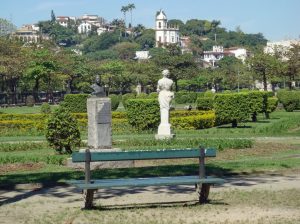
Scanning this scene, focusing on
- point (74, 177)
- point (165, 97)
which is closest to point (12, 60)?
point (165, 97)

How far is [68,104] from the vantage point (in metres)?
37.2

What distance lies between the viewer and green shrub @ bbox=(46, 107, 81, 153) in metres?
18.2

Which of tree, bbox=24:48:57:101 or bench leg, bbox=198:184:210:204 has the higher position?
tree, bbox=24:48:57:101

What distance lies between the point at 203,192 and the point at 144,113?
1812 centimetres

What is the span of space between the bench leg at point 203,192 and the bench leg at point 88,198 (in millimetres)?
1750

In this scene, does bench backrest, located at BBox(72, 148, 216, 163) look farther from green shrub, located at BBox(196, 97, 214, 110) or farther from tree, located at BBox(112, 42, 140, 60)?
tree, located at BBox(112, 42, 140, 60)

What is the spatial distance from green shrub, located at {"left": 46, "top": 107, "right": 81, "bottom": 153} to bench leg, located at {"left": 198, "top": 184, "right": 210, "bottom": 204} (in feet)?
29.0

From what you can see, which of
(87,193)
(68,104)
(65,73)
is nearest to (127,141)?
(87,193)

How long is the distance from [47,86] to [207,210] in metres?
75.2

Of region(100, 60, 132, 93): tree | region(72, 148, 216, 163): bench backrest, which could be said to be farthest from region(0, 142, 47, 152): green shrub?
region(100, 60, 132, 93): tree

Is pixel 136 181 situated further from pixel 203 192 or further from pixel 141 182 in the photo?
pixel 203 192

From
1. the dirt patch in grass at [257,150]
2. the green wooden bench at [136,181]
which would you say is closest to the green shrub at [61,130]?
the dirt patch in grass at [257,150]

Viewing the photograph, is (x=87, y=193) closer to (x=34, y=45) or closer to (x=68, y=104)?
(x=68, y=104)

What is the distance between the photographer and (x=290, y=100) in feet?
145
